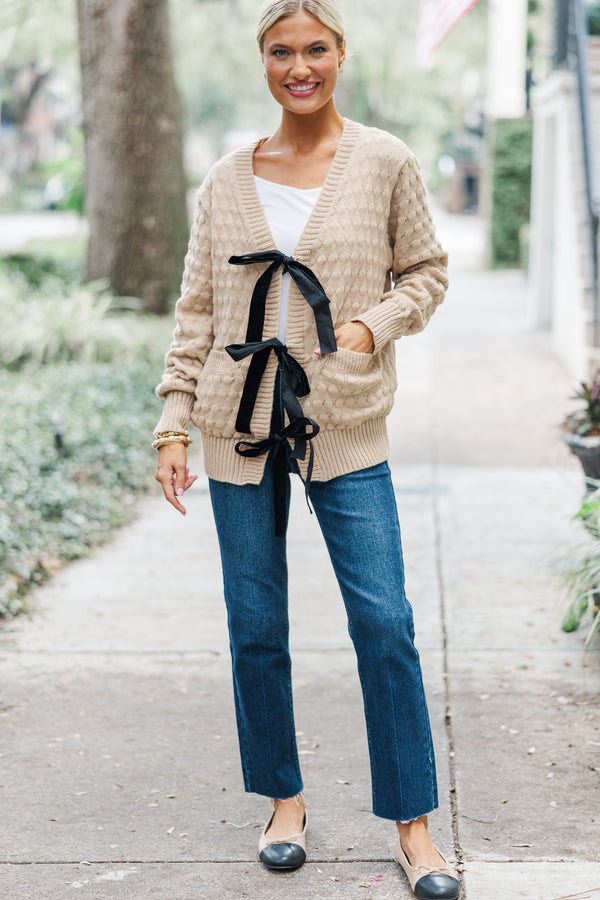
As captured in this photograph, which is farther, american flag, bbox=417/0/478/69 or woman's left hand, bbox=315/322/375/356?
american flag, bbox=417/0/478/69

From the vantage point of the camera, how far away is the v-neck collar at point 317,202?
2566 mm

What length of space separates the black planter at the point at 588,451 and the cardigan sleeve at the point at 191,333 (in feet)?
7.64

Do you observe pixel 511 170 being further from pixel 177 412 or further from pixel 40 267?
pixel 177 412

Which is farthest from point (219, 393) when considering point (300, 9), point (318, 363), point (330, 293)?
point (300, 9)

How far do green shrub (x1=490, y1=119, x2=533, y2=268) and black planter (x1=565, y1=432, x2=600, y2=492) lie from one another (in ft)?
Result: 50.1

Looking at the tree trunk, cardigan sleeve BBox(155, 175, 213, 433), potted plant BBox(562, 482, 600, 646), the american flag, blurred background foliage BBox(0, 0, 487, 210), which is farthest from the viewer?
blurred background foliage BBox(0, 0, 487, 210)

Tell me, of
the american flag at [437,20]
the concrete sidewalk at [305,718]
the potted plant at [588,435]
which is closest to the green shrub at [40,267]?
the american flag at [437,20]

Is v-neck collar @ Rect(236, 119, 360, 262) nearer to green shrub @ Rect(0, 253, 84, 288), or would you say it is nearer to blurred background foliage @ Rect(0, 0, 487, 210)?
blurred background foliage @ Rect(0, 0, 487, 210)

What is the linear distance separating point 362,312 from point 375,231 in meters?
0.19

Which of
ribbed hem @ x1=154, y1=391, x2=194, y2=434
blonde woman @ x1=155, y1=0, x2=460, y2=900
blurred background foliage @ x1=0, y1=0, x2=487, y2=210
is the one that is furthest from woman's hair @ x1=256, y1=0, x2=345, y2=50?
ribbed hem @ x1=154, y1=391, x2=194, y2=434

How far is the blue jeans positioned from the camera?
8.54 feet

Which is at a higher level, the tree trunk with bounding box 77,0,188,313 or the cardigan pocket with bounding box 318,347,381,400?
the tree trunk with bounding box 77,0,188,313

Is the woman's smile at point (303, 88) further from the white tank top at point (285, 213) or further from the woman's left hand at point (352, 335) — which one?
the woman's left hand at point (352, 335)

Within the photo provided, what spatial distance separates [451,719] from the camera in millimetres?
3666
